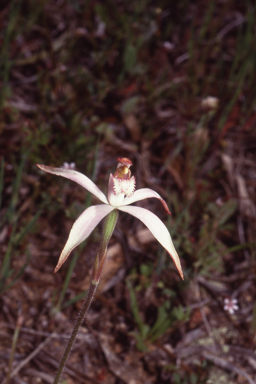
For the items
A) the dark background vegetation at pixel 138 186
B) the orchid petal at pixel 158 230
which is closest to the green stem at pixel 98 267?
the orchid petal at pixel 158 230

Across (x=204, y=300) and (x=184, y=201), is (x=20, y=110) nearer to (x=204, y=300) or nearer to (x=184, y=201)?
(x=184, y=201)

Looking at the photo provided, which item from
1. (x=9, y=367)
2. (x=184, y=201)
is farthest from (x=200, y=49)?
(x=9, y=367)

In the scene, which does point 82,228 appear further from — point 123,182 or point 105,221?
point 123,182

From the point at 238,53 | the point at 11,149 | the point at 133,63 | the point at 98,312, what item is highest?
the point at 238,53

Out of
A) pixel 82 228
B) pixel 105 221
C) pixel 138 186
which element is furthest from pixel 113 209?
pixel 138 186

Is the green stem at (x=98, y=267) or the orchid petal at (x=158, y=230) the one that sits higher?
the orchid petal at (x=158, y=230)

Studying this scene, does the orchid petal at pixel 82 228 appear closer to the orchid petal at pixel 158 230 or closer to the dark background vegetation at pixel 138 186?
the orchid petal at pixel 158 230

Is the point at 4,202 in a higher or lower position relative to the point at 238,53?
lower
